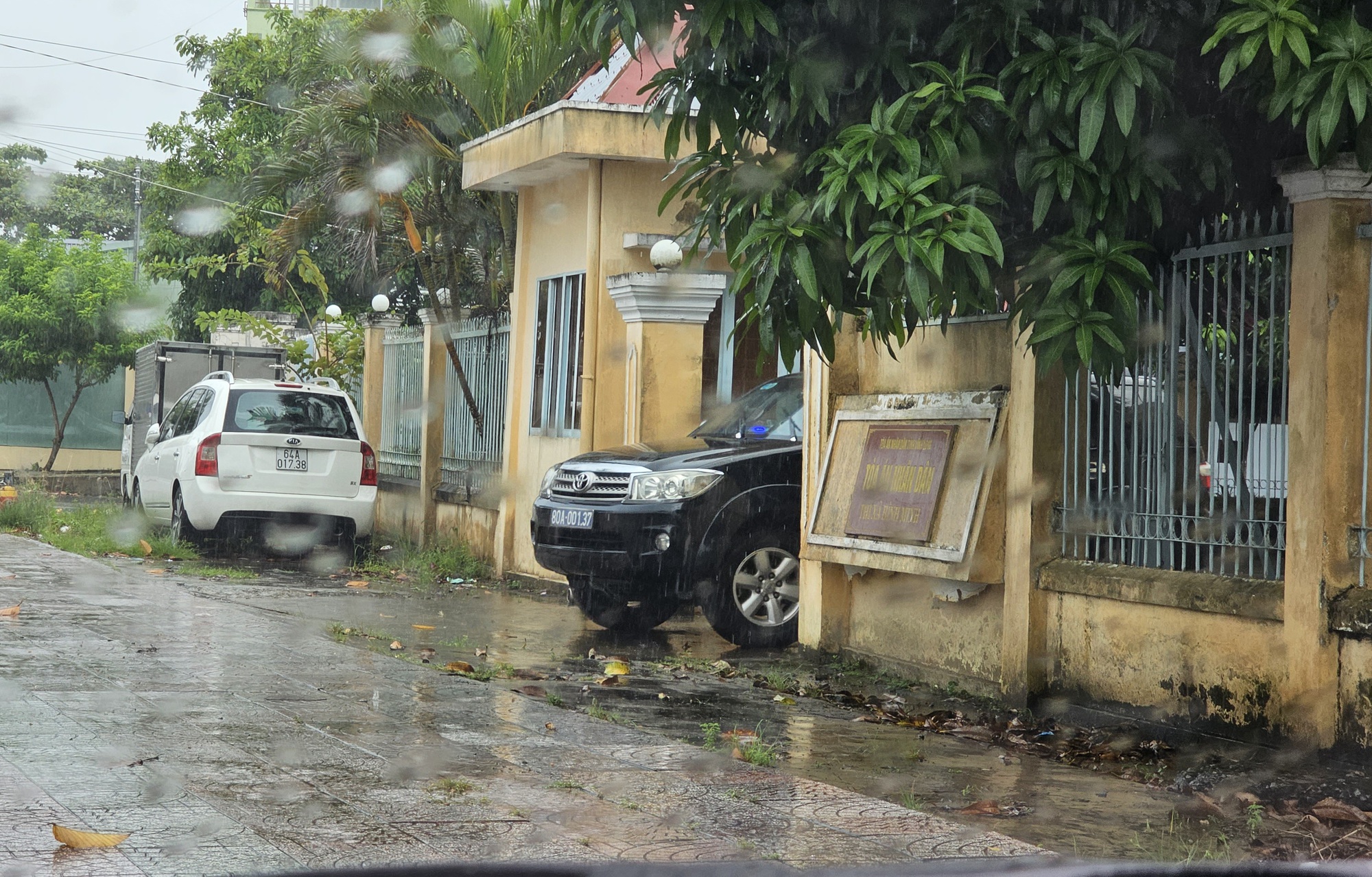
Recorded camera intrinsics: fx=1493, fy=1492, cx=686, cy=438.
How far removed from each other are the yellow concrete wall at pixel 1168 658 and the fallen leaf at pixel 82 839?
4.19m

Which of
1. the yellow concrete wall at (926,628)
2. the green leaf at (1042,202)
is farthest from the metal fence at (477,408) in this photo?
the green leaf at (1042,202)

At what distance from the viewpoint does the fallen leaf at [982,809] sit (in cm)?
491

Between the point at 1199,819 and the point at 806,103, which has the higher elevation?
Result: the point at 806,103

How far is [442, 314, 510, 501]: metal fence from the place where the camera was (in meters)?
14.9

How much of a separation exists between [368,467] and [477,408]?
53.3 inches

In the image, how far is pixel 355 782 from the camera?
15.8ft

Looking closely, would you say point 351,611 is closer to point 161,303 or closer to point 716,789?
point 716,789

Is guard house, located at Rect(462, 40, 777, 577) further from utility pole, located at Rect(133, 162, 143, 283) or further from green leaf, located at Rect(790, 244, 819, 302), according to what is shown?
utility pole, located at Rect(133, 162, 143, 283)

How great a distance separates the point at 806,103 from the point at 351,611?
6068 millimetres

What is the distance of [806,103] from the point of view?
604cm

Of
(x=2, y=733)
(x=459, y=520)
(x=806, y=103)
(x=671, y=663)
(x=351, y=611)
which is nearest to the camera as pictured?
(x=2, y=733)

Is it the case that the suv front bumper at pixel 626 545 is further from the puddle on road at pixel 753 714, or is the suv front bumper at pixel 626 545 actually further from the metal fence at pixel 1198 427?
the metal fence at pixel 1198 427

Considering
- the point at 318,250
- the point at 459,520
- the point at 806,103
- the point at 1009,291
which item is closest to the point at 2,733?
the point at 806,103

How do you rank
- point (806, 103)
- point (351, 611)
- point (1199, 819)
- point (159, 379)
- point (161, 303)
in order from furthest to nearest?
point (161, 303) → point (159, 379) → point (351, 611) → point (806, 103) → point (1199, 819)
